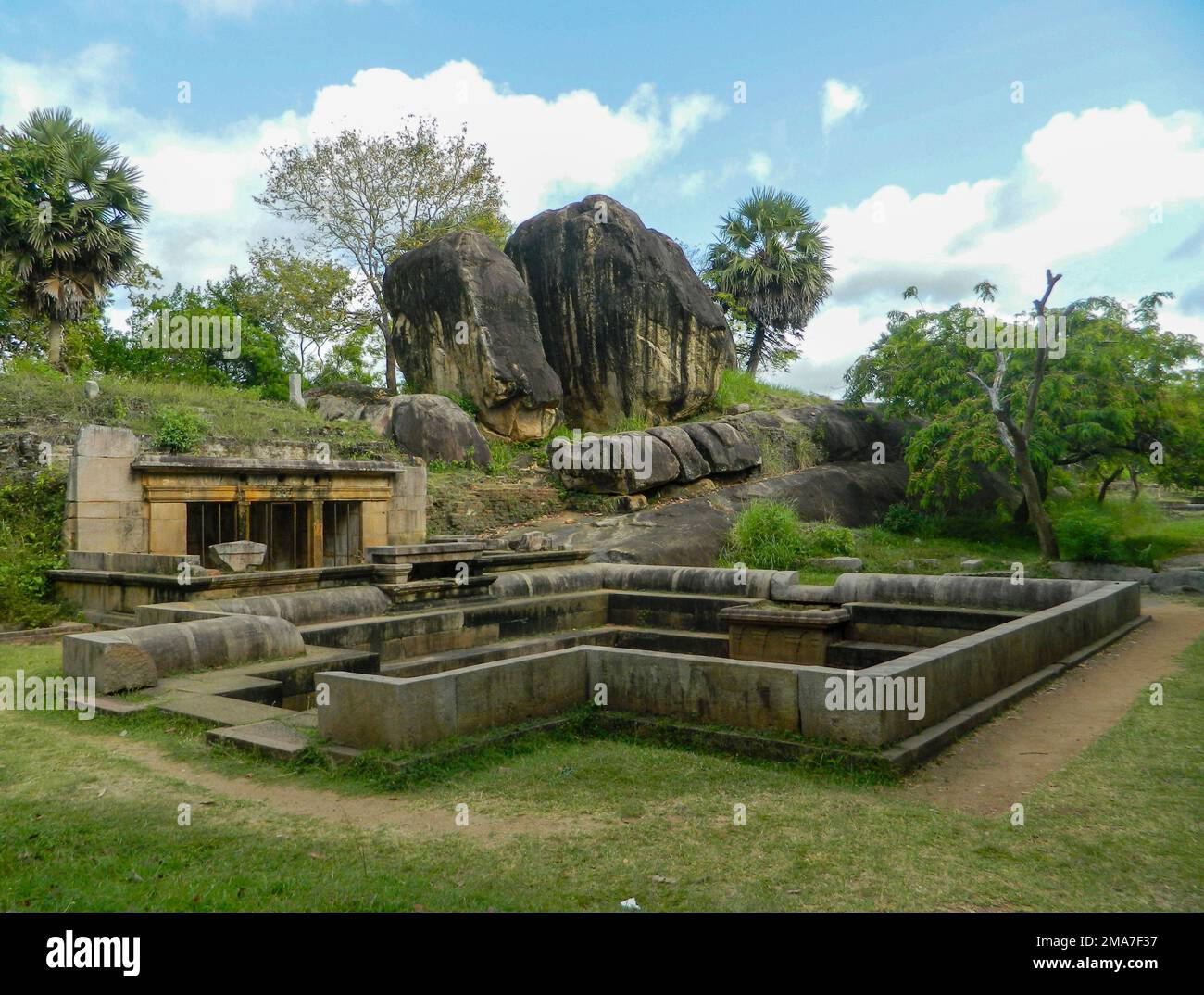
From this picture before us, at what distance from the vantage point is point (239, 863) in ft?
12.5

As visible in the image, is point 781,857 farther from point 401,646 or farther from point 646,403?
point 646,403

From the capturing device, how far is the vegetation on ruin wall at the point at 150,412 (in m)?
13.4

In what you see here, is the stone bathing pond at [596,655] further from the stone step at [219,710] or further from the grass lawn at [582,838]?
the grass lawn at [582,838]

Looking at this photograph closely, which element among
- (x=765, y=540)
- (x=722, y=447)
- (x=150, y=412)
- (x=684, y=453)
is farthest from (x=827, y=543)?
(x=150, y=412)

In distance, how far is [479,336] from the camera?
2048cm

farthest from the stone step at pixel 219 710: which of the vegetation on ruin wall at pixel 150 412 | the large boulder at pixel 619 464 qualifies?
the large boulder at pixel 619 464

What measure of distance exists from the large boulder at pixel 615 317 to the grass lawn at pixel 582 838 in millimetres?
17331

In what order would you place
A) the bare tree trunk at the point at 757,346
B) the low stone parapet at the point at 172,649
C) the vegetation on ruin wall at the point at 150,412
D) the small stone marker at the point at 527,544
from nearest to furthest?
the low stone parapet at the point at 172,649, the vegetation on ruin wall at the point at 150,412, the small stone marker at the point at 527,544, the bare tree trunk at the point at 757,346

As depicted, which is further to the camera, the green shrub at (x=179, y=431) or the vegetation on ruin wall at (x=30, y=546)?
the green shrub at (x=179, y=431)

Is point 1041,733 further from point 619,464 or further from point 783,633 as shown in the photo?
point 619,464

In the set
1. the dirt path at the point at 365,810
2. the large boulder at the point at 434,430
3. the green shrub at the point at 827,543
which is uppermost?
the large boulder at the point at 434,430

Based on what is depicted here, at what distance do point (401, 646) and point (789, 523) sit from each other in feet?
33.9

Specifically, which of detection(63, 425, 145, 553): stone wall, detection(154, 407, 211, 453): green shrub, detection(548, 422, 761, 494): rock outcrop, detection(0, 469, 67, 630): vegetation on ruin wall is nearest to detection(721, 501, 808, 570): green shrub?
detection(548, 422, 761, 494): rock outcrop

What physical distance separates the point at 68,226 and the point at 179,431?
28.9 ft
